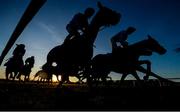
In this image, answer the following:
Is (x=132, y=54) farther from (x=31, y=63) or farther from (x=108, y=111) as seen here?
(x=31, y=63)

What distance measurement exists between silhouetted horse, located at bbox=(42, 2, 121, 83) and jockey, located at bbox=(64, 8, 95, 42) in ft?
0.45

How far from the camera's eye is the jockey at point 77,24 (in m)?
5.63

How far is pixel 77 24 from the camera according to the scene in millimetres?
5645

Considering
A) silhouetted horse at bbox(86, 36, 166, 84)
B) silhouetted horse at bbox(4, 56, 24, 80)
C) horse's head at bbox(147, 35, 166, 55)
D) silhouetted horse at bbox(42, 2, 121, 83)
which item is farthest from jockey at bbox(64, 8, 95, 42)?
silhouetted horse at bbox(4, 56, 24, 80)

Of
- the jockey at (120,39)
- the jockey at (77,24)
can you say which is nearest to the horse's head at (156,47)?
the jockey at (120,39)

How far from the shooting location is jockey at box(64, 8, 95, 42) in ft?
18.5

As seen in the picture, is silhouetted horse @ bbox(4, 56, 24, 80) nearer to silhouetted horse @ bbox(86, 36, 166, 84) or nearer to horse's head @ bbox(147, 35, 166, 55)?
silhouetted horse @ bbox(86, 36, 166, 84)

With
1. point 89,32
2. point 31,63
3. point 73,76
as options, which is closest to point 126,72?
point 73,76

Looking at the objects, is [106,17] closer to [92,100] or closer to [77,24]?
[77,24]

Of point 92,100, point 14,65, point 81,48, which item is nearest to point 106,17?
point 81,48

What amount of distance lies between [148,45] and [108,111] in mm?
6286

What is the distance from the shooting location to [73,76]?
250 inches

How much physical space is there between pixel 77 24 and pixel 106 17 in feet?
2.31

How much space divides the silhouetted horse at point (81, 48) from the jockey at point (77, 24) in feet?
0.45
